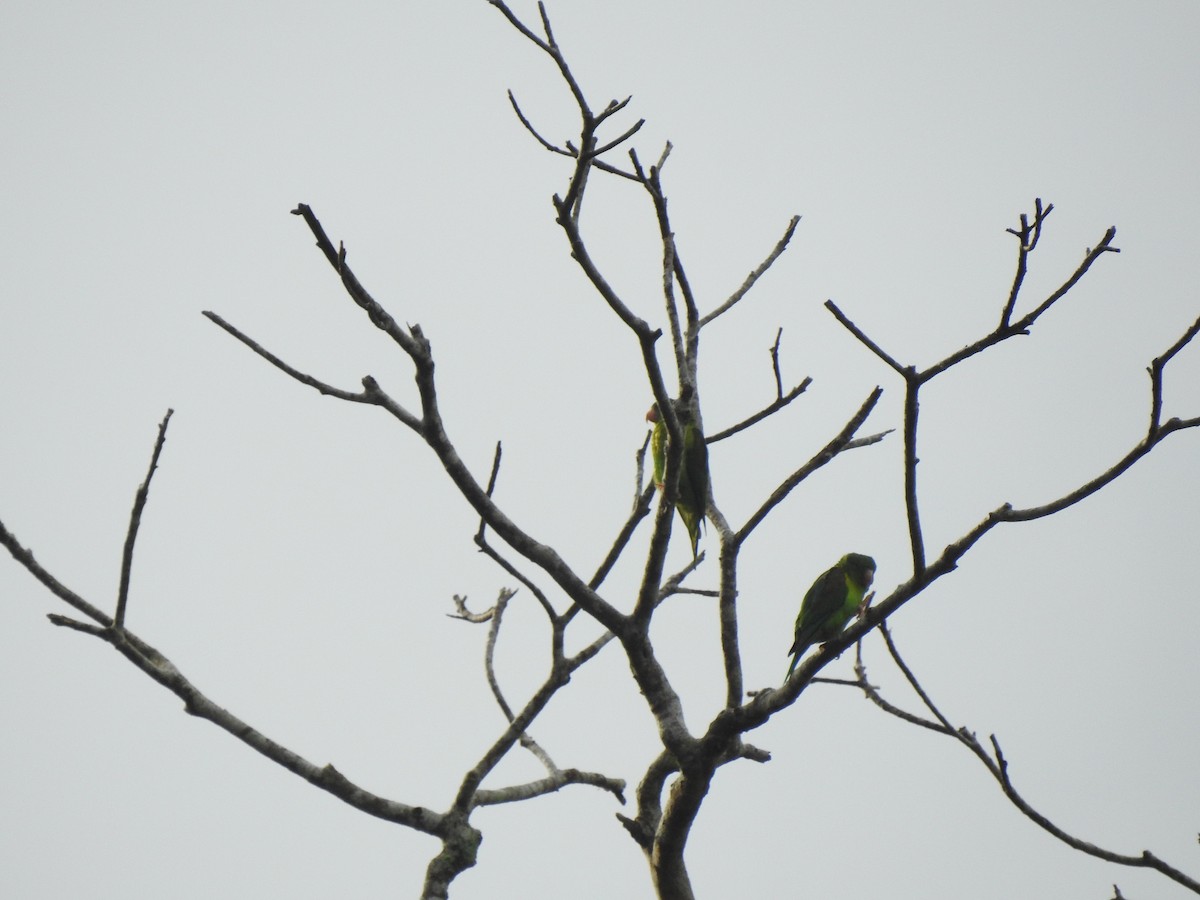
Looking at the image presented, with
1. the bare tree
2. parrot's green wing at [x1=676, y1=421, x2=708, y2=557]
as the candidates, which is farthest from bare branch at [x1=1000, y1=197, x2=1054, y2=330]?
parrot's green wing at [x1=676, y1=421, x2=708, y2=557]

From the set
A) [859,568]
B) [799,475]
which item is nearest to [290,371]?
[799,475]

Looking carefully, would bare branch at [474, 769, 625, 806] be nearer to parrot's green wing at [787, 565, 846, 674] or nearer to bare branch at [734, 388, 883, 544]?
bare branch at [734, 388, 883, 544]

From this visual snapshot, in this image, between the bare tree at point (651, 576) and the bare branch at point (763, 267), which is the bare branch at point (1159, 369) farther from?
the bare branch at point (763, 267)

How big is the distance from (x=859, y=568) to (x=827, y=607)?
2.01 feet

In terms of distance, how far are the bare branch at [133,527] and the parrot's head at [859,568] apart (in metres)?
4.45

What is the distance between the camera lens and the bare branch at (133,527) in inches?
98.9

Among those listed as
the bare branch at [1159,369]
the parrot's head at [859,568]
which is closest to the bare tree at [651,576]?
the bare branch at [1159,369]

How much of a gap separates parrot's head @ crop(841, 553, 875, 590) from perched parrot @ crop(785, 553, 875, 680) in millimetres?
27

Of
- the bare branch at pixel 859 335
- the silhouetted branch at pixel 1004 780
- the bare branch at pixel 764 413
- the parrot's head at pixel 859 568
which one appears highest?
the parrot's head at pixel 859 568

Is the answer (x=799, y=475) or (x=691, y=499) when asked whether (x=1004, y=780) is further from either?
(x=691, y=499)

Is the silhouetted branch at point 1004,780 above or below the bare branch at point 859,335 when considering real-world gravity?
below

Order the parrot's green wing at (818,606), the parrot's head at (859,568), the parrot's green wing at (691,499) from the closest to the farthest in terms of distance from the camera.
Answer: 1. the parrot's green wing at (691,499)
2. the parrot's green wing at (818,606)
3. the parrot's head at (859,568)

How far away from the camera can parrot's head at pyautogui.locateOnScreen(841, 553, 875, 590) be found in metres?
5.98

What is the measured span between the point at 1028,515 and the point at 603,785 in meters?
2.33
